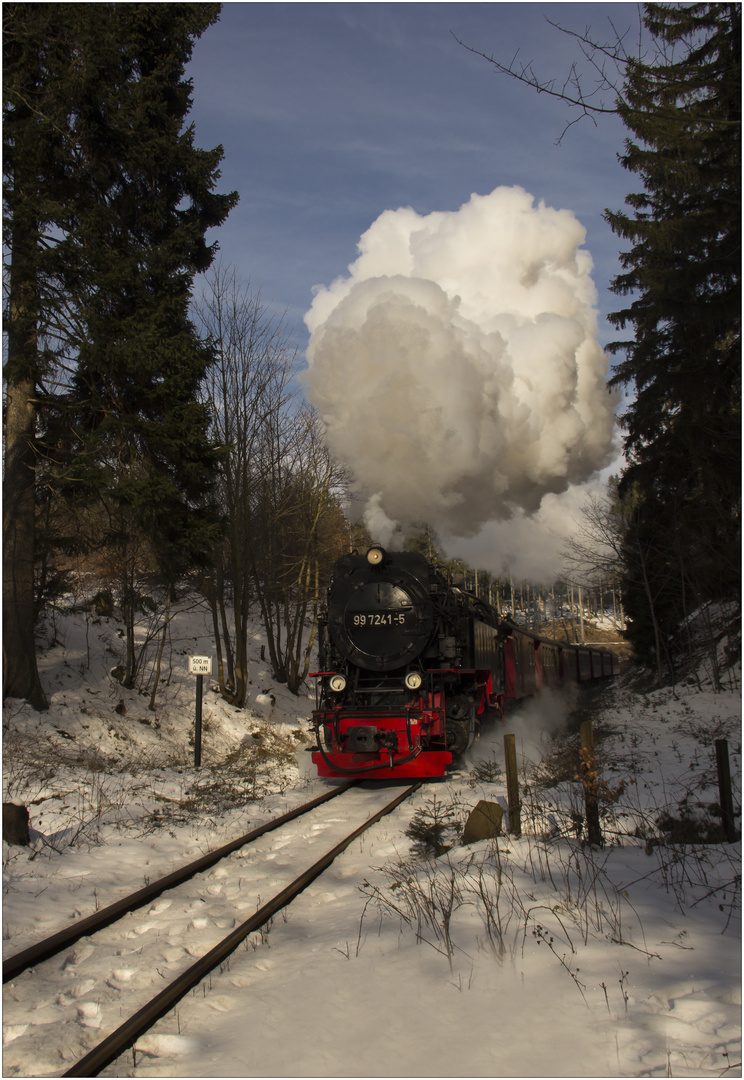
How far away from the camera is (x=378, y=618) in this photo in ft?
35.5

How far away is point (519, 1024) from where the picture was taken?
3.17 meters

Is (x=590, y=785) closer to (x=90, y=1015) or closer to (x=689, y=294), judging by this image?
(x=90, y=1015)

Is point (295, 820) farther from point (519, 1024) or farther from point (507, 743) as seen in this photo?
point (519, 1024)

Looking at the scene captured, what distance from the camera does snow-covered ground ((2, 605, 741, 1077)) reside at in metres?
3.04

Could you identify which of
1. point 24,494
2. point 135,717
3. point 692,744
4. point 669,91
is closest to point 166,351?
point 24,494

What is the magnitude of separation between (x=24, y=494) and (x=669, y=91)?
1004cm

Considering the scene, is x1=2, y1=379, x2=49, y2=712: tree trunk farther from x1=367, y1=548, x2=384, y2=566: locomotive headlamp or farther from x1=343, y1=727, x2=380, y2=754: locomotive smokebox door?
x1=367, y1=548, x2=384, y2=566: locomotive headlamp

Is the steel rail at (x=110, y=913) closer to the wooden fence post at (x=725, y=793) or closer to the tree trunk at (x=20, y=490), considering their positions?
the wooden fence post at (x=725, y=793)

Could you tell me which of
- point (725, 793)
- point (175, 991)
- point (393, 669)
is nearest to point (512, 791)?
point (725, 793)

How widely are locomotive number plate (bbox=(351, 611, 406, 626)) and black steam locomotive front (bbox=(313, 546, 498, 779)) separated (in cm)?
2

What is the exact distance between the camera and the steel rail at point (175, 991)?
2973 millimetres

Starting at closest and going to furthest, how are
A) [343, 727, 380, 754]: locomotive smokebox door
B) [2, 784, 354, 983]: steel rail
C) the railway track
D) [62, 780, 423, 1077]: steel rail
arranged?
[62, 780, 423, 1077]: steel rail → the railway track → [2, 784, 354, 983]: steel rail → [343, 727, 380, 754]: locomotive smokebox door

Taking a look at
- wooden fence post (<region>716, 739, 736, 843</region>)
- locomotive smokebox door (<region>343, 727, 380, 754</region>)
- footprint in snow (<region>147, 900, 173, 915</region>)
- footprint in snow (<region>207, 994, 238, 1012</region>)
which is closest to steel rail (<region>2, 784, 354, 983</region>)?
footprint in snow (<region>147, 900, 173, 915</region>)

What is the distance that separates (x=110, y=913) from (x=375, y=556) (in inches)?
274
